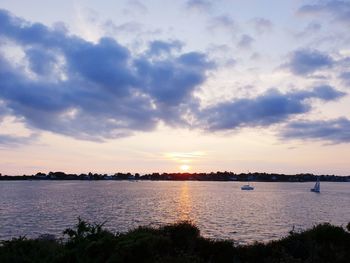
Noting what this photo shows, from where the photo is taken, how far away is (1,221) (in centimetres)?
6066

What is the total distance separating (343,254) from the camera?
17.5 m

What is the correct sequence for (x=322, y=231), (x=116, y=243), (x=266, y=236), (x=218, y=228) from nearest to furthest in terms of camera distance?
1. (x=116, y=243)
2. (x=322, y=231)
3. (x=266, y=236)
4. (x=218, y=228)

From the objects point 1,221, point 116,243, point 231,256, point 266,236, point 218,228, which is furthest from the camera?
point 1,221

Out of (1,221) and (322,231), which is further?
(1,221)

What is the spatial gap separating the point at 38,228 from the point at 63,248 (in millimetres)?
37946

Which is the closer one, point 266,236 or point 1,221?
point 266,236

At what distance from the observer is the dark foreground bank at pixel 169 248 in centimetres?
1591

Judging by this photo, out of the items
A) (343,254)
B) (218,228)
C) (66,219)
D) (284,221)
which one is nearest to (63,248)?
(343,254)

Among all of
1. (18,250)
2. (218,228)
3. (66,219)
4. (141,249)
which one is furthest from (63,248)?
(66,219)

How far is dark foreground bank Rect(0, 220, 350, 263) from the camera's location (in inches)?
626

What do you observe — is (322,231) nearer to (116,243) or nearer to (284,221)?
(116,243)

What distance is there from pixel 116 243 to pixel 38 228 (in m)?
38.8

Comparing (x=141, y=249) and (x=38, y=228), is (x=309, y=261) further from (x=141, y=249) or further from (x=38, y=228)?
(x=38, y=228)

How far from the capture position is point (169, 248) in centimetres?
1808
